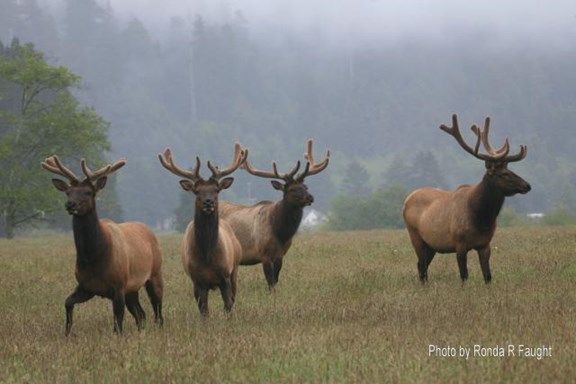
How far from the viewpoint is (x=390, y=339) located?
6.94 metres

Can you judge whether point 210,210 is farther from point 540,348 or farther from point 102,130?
point 102,130

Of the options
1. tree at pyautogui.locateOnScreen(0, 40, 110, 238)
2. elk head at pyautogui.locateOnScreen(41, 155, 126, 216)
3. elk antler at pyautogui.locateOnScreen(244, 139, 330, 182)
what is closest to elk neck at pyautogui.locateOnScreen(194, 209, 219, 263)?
elk head at pyautogui.locateOnScreen(41, 155, 126, 216)

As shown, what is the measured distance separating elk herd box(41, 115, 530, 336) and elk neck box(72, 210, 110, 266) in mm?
10

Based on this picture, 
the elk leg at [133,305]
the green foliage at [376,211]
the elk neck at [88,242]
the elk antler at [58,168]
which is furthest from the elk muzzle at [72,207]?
the green foliage at [376,211]

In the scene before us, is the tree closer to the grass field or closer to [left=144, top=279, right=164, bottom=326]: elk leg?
the grass field

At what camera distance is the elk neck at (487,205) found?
11430 mm

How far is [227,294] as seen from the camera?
9.70 metres

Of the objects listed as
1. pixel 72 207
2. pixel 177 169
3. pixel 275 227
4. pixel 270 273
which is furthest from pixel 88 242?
pixel 275 227

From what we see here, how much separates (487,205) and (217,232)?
3.99 meters

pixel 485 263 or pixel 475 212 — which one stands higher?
pixel 475 212

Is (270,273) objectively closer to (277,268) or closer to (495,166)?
(277,268)

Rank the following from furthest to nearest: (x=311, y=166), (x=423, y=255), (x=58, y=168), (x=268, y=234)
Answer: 1. (x=311, y=166)
2. (x=268, y=234)
3. (x=423, y=255)
4. (x=58, y=168)

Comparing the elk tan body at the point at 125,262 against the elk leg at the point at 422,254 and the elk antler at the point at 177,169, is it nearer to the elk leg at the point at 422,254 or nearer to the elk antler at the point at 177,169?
the elk antler at the point at 177,169

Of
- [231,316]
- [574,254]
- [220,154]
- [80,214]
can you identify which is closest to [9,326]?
[80,214]
